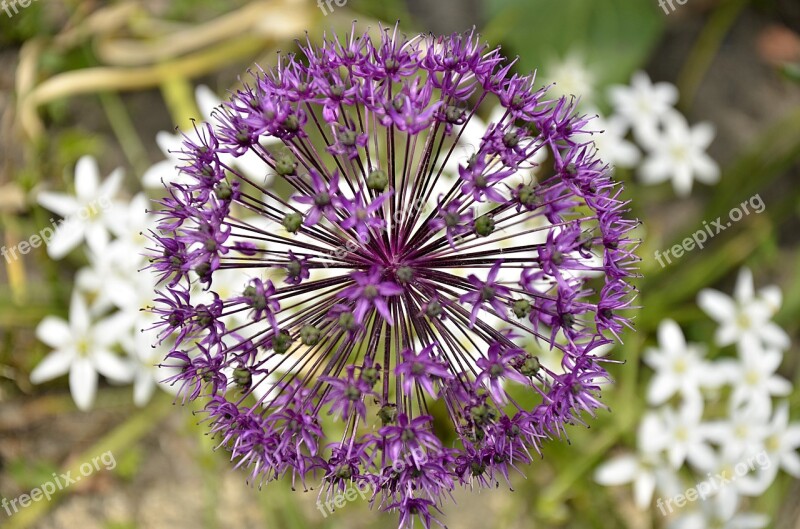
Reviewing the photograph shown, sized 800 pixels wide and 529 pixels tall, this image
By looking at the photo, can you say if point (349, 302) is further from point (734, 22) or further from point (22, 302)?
point (734, 22)

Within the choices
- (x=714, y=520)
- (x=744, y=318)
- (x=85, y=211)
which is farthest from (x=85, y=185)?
(x=714, y=520)

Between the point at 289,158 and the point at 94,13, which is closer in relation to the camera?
the point at 289,158

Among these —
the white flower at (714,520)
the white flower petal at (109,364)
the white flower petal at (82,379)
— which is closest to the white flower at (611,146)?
the white flower at (714,520)

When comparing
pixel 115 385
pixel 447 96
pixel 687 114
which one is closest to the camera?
pixel 447 96

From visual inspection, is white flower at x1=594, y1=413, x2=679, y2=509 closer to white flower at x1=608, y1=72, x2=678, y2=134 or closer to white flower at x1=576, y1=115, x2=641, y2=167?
white flower at x1=576, y1=115, x2=641, y2=167

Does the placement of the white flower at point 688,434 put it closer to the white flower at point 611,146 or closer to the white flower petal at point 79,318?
the white flower at point 611,146

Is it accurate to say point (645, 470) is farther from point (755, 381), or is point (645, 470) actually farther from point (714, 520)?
point (755, 381)

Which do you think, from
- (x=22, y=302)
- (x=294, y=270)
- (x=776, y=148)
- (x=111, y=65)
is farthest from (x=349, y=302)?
(x=776, y=148)
